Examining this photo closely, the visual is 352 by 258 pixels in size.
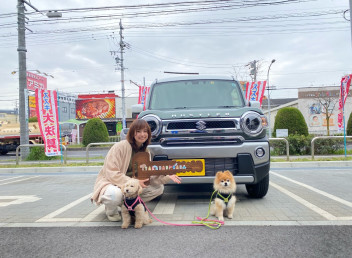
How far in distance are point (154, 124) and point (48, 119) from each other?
306 inches

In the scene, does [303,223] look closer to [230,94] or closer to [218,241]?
[218,241]

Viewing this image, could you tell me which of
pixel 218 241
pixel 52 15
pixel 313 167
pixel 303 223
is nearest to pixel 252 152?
pixel 303 223

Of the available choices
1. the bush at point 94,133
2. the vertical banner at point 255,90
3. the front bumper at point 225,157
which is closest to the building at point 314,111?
the vertical banner at point 255,90

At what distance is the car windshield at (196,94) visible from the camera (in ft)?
14.7

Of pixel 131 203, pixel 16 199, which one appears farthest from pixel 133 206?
pixel 16 199

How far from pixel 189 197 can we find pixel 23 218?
245 centimetres

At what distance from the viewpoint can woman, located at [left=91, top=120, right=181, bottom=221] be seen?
295 cm

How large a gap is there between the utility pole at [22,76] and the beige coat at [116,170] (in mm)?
10738

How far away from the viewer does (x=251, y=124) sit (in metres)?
3.60

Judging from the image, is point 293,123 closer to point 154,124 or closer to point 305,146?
point 305,146

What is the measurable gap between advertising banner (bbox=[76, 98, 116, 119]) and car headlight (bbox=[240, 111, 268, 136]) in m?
36.3

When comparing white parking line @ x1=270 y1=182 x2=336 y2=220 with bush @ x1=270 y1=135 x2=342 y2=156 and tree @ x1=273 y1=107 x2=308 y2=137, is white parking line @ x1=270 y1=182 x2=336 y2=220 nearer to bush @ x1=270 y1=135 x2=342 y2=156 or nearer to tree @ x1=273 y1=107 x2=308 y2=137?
bush @ x1=270 y1=135 x2=342 y2=156

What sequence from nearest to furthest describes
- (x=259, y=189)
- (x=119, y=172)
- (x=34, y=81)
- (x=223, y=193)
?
1. (x=119, y=172)
2. (x=223, y=193)
3. (x=259, y=189)
4. (x=34, y=81)

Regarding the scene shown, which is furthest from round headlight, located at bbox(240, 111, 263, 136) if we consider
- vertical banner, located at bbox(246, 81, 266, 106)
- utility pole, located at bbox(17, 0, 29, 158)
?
utility pole, located at bbox(17, 0, 29, 158)
